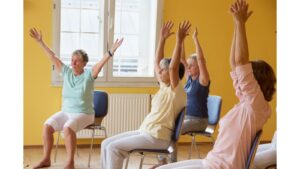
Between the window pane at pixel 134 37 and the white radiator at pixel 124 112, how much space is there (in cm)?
32

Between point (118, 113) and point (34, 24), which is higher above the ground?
point (34, 24)

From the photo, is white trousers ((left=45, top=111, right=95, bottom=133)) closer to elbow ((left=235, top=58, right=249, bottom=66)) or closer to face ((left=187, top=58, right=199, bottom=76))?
face ((left=187, top=58, right=199, bottom=76))

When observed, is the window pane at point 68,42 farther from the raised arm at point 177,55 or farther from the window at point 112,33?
the raised arm at point 177,55

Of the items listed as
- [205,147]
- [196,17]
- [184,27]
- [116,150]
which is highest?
[196,17]

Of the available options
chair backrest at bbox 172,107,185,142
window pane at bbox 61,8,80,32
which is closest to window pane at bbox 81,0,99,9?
window pane at bbox 61,8,80,32

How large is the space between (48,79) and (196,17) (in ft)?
6.67

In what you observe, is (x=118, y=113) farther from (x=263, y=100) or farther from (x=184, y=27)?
(x=263, y=100)

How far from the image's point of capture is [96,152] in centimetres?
487

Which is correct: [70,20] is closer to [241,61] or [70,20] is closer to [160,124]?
[160,124]

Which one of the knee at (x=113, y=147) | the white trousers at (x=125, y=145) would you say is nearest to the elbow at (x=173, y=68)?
the white trousers at (x=125, y=145)

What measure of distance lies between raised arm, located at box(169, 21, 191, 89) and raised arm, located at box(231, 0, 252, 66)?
3.22ft

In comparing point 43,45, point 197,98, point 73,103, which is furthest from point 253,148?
point 43,45
